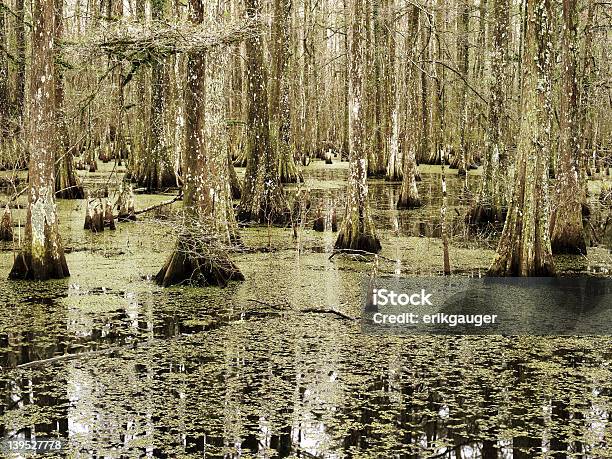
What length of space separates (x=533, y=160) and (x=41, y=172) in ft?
17.8

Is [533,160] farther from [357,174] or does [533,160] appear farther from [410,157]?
[410,157]

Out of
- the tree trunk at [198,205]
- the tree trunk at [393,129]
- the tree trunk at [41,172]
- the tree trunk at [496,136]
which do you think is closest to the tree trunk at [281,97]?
the tree trunk at [496,136]

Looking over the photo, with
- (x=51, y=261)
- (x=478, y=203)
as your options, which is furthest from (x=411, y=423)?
(x=478, y=203)

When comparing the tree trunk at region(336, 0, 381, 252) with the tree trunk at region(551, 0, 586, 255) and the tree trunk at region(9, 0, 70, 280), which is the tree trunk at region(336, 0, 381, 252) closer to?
the tree trunk at region(551, 0, 586, 255)

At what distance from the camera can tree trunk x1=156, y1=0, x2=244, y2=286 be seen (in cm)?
935

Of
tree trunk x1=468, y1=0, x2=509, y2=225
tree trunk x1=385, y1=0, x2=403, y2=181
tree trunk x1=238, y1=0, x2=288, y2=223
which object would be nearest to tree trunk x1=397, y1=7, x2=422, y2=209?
tree trunk x1=468, y1=0, x2=509, y2=225

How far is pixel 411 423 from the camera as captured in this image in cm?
511

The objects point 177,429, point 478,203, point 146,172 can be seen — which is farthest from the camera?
point 146,172

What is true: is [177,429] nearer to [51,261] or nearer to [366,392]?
[366,392]

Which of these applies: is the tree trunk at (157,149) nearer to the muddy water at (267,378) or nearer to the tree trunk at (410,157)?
the tree trunk at (410,157)

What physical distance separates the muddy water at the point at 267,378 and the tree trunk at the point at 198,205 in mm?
291

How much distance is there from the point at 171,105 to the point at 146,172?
353 cm

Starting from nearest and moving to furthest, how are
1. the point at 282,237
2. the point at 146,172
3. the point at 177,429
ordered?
the point at 177,429
the point at 282,237
the point at 146,172

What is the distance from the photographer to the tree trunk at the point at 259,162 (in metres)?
14.3
